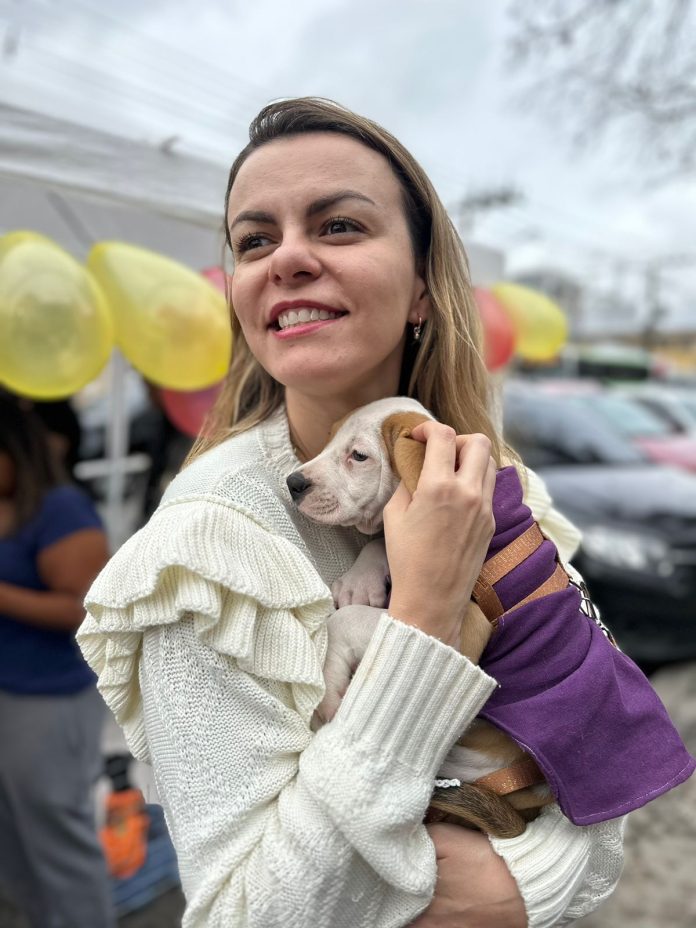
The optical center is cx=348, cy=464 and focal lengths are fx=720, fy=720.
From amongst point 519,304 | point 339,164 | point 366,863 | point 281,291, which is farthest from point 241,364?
point 519,304

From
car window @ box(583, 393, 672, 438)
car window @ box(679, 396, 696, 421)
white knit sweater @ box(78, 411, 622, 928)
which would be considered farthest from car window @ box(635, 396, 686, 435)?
white knit sweater @ box(78, 411, 622, 928)

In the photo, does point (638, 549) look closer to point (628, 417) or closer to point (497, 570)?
point (628, 417)

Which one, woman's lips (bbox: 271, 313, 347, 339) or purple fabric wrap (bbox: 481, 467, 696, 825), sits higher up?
woman's lips (bbox: 271, 313, 347, 339)

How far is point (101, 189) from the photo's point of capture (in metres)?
2.61

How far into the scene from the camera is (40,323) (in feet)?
7.54

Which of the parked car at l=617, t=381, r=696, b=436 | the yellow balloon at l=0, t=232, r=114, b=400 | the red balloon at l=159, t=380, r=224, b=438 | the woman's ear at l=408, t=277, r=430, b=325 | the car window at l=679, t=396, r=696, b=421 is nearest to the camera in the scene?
the woman's ear at l=408, t=277, r=430, b=325

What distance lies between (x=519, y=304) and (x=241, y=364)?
3085 millimetres

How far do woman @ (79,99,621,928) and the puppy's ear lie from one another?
0.10 feet

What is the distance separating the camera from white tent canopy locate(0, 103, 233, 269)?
7.77ft

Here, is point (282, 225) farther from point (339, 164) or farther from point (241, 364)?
point (241, 364)

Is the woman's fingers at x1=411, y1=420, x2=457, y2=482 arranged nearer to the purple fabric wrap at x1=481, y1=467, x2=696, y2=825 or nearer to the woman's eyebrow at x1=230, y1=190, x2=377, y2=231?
the purple fabric wrap at x1=481, y1=467, x2=696, y2=825

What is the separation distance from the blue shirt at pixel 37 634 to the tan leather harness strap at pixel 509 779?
202 cm

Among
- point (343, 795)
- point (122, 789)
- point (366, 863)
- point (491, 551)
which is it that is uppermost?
point (491, 551)

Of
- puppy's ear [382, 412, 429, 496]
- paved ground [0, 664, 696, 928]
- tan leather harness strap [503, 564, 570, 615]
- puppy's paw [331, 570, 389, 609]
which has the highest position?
puppy's ear [382, 412, 429, 496]
